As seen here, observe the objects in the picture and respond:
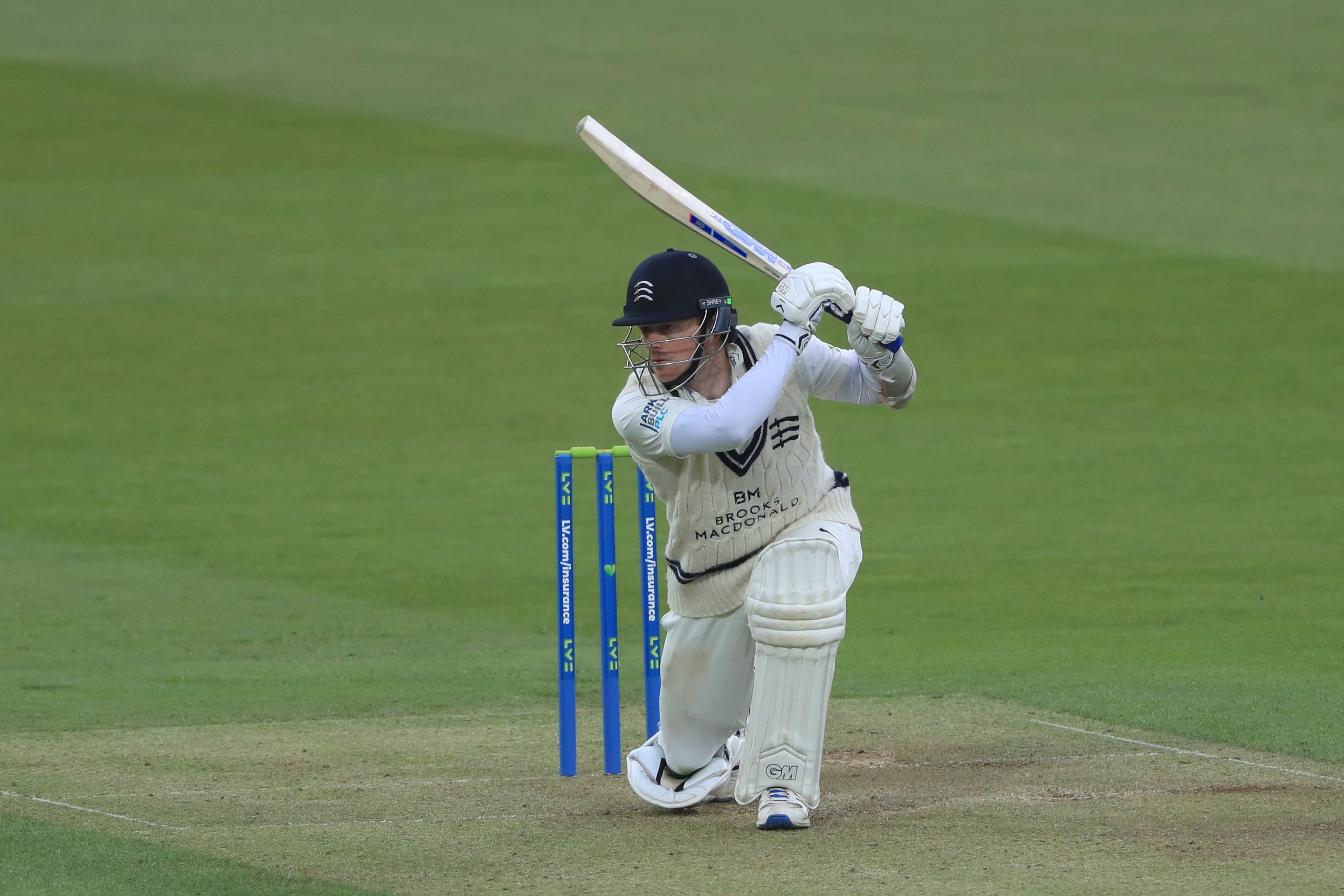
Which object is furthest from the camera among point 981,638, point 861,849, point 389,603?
point 389,603

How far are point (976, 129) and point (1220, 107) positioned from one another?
11.3 ft

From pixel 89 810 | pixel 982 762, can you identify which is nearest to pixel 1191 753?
pixel 982 762

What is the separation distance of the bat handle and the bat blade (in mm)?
255

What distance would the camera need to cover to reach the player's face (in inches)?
204

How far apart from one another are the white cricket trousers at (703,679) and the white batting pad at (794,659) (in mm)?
172

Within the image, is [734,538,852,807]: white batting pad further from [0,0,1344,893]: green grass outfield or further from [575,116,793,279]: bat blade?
[575,116,793,279]: bat blade

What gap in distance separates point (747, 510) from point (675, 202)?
91 cm

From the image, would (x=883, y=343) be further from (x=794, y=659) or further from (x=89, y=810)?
(x=89, y=810)

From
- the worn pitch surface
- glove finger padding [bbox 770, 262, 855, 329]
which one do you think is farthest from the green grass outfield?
glove finger padding [bbox 770, 262, 855, 329]

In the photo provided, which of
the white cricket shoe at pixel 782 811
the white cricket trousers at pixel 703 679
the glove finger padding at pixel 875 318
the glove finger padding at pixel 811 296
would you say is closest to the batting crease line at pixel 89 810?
the white cricket trousers at pixel 703 679

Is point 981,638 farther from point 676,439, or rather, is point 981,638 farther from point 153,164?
point 153,164

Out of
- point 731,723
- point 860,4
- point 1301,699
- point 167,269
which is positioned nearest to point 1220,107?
point 860,4

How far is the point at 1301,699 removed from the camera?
22.0ft

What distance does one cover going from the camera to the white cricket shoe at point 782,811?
4992 millimetres
